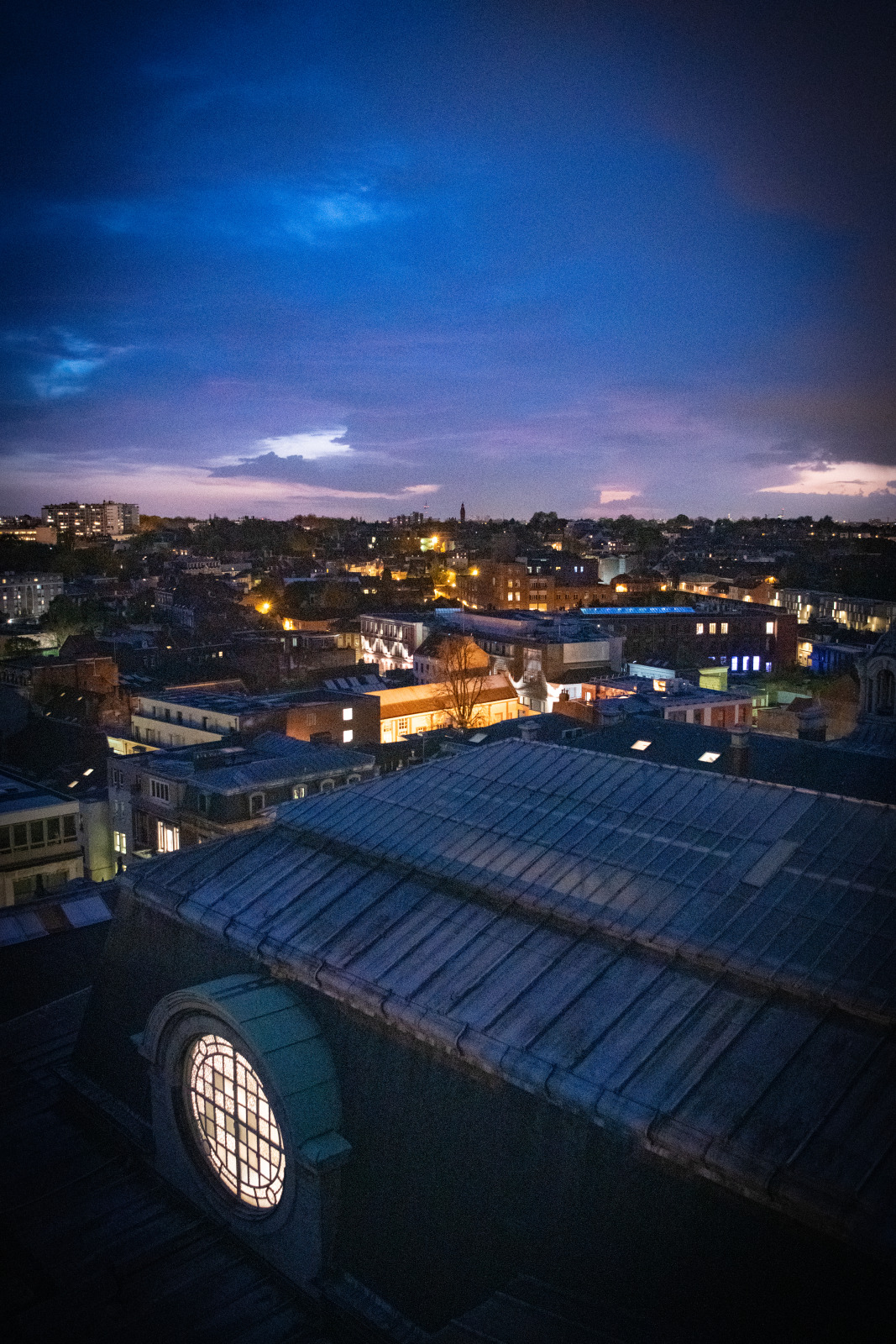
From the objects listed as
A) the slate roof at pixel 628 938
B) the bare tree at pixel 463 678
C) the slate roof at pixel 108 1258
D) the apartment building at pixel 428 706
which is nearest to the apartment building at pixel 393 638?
the bare tree at pixel 463 678

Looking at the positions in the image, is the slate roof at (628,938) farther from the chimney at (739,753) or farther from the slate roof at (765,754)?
the chimney at (739,753)

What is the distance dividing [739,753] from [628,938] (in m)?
17.5

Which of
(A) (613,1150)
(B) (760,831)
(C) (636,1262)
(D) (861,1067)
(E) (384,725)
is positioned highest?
(B) (760,831)

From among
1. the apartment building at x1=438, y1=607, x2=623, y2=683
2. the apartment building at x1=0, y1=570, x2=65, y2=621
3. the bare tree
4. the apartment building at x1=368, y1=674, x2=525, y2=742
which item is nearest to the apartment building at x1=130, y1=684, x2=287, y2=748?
the apartment building at x1=368, y1=674, x2=525, y2=742

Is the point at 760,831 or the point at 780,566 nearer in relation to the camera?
the point at 760,831

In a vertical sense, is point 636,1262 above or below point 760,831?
below

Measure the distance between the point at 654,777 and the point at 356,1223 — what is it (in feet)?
24.0

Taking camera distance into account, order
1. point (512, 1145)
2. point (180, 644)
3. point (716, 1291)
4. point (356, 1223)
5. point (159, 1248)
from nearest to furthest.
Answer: point (716, 1291) → point (512, 1145) → point (356, 1223) → point (159, 1248) → point (180, 644)

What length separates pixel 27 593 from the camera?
12725 cm

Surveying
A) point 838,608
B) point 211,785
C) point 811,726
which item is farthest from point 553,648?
point 838,608

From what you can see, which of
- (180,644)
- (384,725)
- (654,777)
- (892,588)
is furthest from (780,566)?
(654,777)

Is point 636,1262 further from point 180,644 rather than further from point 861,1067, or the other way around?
point 180,644

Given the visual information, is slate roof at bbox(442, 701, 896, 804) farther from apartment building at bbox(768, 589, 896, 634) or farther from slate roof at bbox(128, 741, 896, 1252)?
apartment building at bbox(768, 589, 896, 634)

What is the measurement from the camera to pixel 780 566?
489 feet
